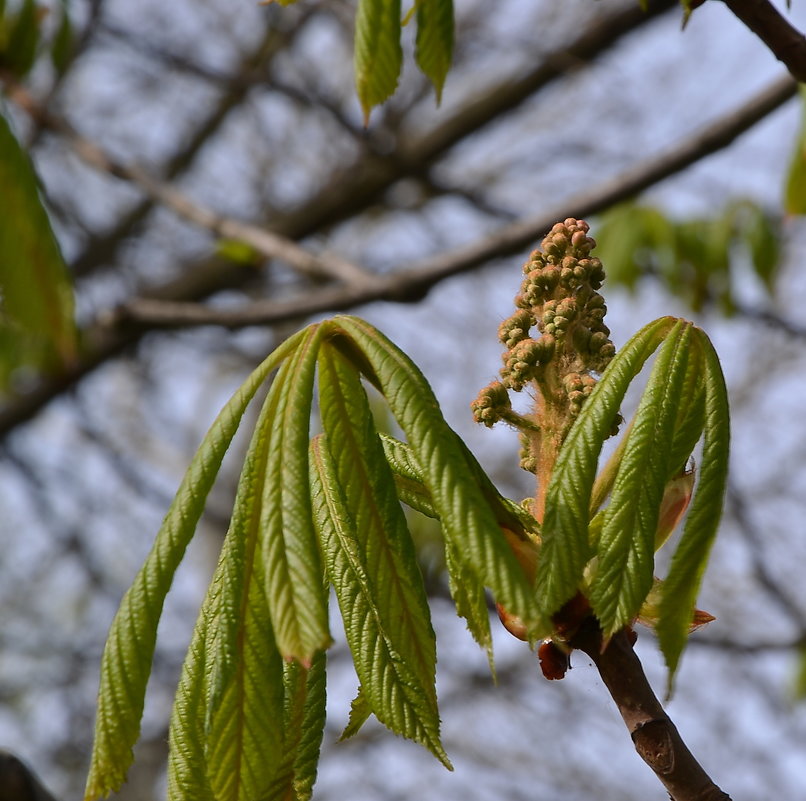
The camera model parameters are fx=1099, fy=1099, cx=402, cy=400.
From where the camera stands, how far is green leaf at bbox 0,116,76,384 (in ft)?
3.47

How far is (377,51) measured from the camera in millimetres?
1305

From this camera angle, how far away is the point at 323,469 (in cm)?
112

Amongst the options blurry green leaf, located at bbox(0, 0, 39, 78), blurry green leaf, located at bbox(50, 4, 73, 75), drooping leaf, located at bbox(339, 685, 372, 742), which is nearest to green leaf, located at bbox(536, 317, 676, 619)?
drooping leaf, located at bbox(339, 685, 372, 742)

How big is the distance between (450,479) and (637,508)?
165mm

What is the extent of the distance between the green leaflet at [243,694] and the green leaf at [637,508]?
0.27 meters

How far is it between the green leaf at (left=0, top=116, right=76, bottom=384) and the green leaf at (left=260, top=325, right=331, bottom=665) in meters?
0.27

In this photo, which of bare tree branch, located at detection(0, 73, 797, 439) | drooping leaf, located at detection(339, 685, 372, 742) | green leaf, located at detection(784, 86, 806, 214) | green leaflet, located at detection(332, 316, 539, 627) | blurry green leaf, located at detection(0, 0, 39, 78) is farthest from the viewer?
blurry green leaf, located at detection(0, 0, 39, 78)

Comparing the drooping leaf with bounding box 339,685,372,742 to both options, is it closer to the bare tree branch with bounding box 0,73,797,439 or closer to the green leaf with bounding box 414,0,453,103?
the green leaf with bounding box 414,0,453,103

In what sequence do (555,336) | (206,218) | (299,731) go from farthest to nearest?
(206,218)
(555,336)
(299,731)

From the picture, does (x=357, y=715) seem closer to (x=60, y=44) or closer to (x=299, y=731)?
(x=299, y=731)

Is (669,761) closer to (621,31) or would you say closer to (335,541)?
(335,541)

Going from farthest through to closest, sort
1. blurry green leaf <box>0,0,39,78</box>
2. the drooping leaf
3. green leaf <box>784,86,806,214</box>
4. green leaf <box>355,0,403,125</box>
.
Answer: blurry green leaf <box>0,0,39,78</box>, green leaf <box>784,86,806,214</box>, green leaf <box>355,0,403,125</box>, the drooping leaf

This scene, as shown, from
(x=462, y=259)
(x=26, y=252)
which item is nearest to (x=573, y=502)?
(x=26, y=252)

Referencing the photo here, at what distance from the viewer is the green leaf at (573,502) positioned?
2.95ft
